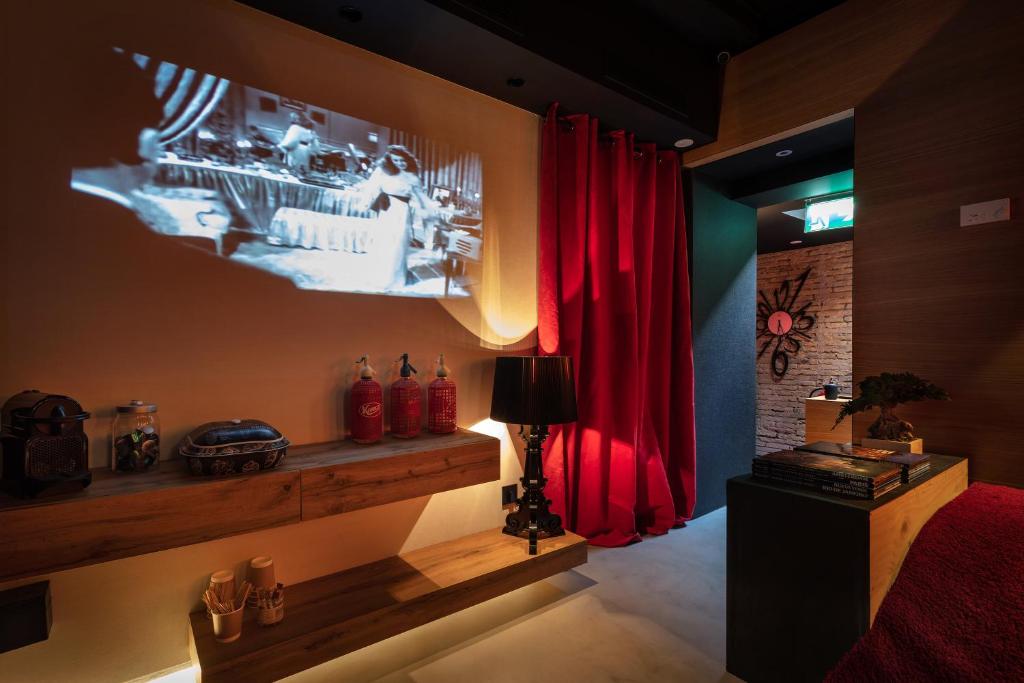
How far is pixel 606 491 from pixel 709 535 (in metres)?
0.73

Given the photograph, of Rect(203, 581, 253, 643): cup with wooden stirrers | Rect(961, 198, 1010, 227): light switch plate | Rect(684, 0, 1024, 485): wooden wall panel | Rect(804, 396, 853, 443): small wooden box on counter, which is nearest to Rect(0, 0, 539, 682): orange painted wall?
Rect(203, 581, 253, 643): cup with wooden stirrers

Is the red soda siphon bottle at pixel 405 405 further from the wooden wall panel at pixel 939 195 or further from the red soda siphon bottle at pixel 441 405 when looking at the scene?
the wooden wall panel at pixel 939 195

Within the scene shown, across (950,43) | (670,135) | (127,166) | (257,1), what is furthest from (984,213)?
(127,166)

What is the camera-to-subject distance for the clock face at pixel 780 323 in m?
5.87

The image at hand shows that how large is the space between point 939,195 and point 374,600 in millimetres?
2805

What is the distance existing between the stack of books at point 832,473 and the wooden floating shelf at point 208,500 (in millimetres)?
1053

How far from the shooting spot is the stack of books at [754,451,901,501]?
1.45 m

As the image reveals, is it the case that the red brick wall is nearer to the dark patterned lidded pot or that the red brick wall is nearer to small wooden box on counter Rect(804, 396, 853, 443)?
small wooden box on counter Rect(804, 396, 853, 443)

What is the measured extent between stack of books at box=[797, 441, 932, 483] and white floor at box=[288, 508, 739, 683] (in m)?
0.83

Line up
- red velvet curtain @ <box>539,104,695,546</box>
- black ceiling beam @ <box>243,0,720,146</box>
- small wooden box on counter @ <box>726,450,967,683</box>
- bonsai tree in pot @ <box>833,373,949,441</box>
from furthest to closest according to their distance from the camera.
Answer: red velvet curtain @ <box>539,104,695,546</box> → bonsai tree in pot @ <box>833,373,949,441</box> → black ceiling beam @ <box>243,0,720,146</box> → small wooden box on counter @ <box>726,450,967,683</box>

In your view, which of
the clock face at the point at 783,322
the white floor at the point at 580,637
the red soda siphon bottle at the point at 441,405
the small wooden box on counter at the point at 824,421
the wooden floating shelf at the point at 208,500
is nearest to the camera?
the wooden floating shelf at the point at 208,500

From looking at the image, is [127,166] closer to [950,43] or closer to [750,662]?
[750,662]

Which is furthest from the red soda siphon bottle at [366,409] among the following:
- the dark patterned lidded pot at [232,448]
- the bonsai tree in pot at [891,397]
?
the bonsai tree in pot at [891,397]

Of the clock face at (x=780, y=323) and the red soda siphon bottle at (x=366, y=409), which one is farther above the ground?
the clock face at (x=780, y=323)
